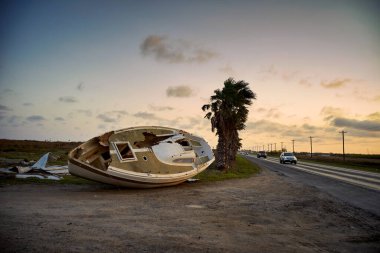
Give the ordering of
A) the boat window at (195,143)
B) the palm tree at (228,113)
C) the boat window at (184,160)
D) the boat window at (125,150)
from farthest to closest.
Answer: the palm tree at (228,113) < the boat window at (195,143) < the boat window at (184,160) < the boat window at (125,150)

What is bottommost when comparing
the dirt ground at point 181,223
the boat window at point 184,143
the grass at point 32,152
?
the dirt ground at point 181,223

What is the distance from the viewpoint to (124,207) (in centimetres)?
1062

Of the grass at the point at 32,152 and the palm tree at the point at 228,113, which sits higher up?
the palm tree at the point at 228,113

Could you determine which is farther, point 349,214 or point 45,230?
point 349,214

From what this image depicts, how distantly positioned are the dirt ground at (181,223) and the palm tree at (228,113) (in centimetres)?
1375

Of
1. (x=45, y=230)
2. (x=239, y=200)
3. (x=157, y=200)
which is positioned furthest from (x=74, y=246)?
(x=239, y=200)

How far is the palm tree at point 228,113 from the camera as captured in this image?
90.6 feet

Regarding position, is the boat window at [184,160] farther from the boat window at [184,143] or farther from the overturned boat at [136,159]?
the boat window at [184,143]

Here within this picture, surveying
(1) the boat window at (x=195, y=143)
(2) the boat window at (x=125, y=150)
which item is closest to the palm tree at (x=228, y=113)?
(1) the boat window at (x=195, y=143)

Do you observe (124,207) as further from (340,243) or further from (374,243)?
(374,243)

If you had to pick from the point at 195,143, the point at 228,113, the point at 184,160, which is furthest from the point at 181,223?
the point at 228,113

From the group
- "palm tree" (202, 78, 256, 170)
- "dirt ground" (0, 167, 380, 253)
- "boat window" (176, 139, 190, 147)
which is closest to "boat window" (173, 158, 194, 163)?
"boat window" (176, 139, 190, 147)

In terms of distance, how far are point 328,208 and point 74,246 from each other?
8860mm

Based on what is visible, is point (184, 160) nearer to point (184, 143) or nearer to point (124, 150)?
point (184, 143)
